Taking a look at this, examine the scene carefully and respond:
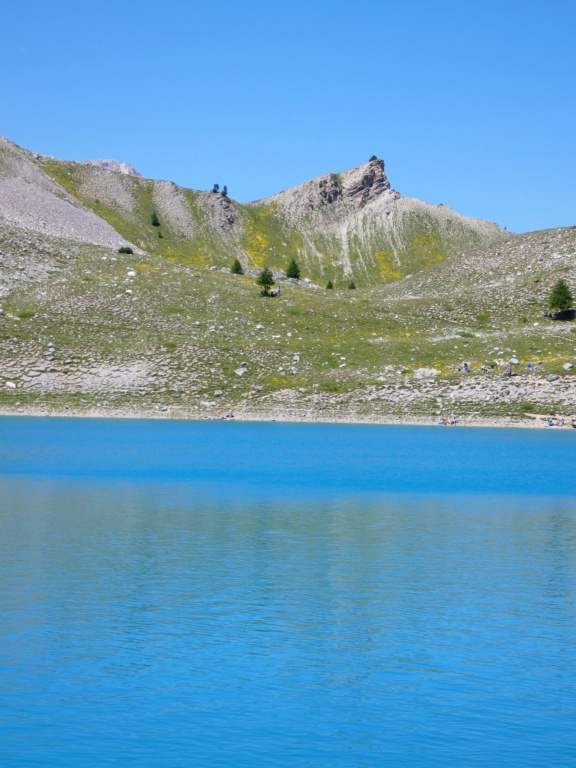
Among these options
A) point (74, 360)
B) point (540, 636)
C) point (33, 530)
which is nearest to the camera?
point (540, 636)

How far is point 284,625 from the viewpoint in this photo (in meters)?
20.3

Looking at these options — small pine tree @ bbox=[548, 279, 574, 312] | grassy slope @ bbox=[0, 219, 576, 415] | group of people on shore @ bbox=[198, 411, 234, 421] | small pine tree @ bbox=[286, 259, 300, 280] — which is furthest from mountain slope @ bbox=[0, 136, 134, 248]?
small pine tree @ bbox=[548, 279, 574, 312]

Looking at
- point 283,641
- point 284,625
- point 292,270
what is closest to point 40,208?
point 292,270

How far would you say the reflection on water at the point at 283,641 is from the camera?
14102mm

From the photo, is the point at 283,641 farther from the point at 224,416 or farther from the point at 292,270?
the point at 292,270

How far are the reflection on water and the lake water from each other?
0.05 m

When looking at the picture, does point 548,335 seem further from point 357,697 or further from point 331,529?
point 357,697

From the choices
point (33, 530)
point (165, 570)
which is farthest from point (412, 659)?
point (33, 530)

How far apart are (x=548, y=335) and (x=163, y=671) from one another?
9083cm

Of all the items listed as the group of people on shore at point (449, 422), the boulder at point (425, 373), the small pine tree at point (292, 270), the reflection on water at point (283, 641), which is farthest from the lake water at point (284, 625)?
the small pine tree at point (292, 270)

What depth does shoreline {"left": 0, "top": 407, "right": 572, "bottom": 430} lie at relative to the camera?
84.9 metres

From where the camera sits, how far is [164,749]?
44.8ft

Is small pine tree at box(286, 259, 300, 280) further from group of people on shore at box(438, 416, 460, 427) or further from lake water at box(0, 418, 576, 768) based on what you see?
lake water at box(0, 418, 576, 768)

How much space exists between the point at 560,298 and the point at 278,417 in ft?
136
